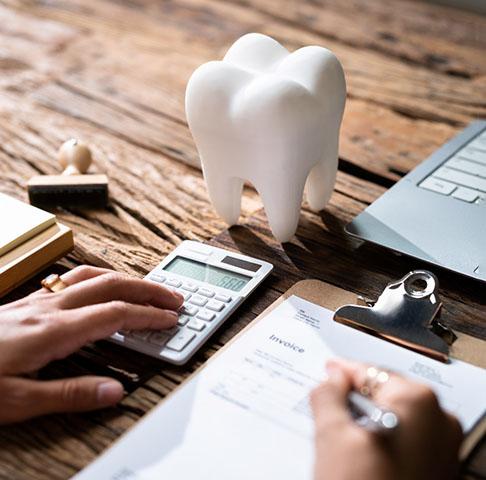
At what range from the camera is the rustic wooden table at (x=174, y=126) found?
2.60 feet

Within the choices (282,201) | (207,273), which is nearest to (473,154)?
(282,201)

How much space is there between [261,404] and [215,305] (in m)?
0.15

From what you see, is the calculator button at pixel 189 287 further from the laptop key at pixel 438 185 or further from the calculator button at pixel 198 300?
the laptop key at pixel 438 185

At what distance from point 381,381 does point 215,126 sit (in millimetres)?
363

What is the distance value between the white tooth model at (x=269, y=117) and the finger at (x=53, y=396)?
0.31m

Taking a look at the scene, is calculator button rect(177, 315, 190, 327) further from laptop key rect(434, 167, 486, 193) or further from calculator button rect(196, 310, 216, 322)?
laptop key rect(434, 167, 486, 193)

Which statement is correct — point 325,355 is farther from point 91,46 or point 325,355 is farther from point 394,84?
point 91,46

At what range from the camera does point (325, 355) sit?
0.78 meters

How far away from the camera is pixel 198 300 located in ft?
2.81

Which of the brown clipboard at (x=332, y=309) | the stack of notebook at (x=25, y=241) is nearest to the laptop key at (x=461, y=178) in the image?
the brown clipboard at (x=332, y=309)

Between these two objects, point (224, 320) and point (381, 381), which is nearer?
point (381, 381)

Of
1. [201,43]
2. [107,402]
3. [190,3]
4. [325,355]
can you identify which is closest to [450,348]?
[325,355]

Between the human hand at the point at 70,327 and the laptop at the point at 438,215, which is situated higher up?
the laptop at the point at 438,215

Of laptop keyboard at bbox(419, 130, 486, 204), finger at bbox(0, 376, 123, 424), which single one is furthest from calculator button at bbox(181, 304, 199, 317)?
laptop keyboard at bbox(419, 130, 486, 204)
